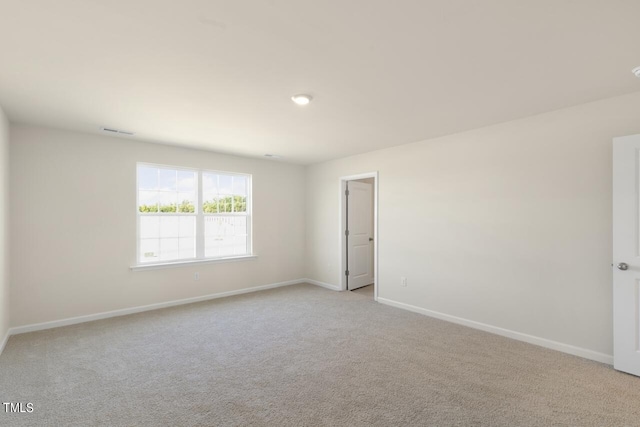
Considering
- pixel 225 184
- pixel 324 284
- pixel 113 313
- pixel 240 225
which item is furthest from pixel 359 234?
pixel 113 313

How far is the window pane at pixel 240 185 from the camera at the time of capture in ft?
18.4

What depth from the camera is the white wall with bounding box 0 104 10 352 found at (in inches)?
126

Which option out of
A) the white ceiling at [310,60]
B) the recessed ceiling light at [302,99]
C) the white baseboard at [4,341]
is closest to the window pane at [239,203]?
the white ceiling at [310,60]

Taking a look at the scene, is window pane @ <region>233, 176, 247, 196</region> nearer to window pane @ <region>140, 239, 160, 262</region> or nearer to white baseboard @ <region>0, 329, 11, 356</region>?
window pane @ <region>140, 239, 160, 262</region>

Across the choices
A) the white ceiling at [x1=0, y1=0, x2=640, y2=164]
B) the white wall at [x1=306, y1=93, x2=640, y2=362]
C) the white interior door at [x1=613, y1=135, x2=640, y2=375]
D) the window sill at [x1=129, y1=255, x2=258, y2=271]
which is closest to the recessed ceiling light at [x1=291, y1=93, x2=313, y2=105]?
the white ceiling at [x1=0, y1=0, x2=640, y2=164]

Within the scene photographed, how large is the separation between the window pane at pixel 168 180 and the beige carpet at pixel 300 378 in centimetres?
Answer: 201

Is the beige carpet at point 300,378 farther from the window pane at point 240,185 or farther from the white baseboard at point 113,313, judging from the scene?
the window pane at point 240,185

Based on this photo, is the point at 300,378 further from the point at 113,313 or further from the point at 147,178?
the point at 147,178

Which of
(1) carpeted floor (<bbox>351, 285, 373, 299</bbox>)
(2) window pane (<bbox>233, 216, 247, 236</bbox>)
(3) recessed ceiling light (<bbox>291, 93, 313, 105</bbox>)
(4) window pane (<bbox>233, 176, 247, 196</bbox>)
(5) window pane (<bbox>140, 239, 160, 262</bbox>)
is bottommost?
(1) carpeted floor (<bbox>351, 285, 373, 299</bbox>)

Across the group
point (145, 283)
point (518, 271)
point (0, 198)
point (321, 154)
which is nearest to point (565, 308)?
point (518, 271)

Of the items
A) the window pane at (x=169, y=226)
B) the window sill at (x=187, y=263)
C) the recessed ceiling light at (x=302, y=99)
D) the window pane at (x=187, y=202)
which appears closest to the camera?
the recessed ceiling light at (x=302, y=99)

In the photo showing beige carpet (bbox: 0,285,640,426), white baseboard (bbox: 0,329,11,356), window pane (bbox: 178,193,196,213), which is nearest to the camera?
beige carpet (bbox: 0,285,640,426)

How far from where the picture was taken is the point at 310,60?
2178mm

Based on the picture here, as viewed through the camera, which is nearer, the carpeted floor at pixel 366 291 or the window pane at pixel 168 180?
the window pane at pixel 168 180
